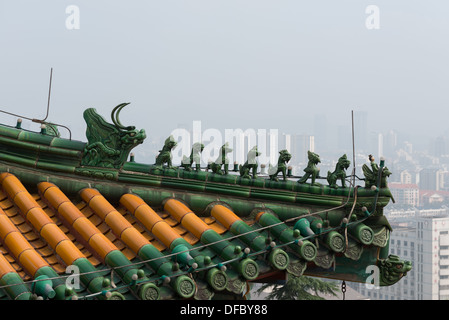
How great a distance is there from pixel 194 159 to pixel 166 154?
34cm

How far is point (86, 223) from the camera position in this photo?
7.85 m

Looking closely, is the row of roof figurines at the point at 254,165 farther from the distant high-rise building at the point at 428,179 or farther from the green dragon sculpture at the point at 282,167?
the distant high-rise building at the point at 428,179

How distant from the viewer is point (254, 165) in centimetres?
855

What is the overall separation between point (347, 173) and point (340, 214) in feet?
1.72

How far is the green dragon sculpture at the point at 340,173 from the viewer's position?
845 centimetres

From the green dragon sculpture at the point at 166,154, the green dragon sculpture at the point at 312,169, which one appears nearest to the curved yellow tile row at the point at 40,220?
the green dragon sculpture at the point at 166,154

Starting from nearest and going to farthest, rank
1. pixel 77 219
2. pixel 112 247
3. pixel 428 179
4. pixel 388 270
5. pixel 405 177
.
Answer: pixel 112 247
pixel 77 219
pixel 388 270
pixel 405 177
pixel 428 179

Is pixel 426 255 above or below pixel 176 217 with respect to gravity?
below

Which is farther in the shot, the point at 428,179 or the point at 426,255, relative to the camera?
the point at 428,179

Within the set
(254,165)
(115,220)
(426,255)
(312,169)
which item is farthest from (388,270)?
(426,255)

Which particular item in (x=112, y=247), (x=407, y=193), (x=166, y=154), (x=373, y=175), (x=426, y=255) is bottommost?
(x=426, y=255)

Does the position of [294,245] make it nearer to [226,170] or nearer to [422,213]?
[226,170]

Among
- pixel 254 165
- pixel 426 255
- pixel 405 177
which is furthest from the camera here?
pixel 405 177

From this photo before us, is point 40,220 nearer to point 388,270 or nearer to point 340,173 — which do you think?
point 340,173
